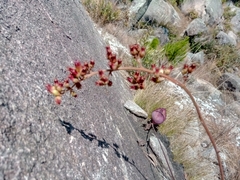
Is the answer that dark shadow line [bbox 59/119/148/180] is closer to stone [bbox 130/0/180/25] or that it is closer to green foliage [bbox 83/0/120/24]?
green foliage [bbox 83/0/120/24]

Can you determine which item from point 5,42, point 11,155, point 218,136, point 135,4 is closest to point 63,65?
point 5,42

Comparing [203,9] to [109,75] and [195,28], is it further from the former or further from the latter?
[109,75]

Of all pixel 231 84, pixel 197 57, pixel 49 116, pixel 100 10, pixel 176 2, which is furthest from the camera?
pixel 176 2

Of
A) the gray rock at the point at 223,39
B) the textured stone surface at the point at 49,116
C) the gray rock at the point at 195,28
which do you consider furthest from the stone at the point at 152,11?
the textured stone surface at the point at 49,116

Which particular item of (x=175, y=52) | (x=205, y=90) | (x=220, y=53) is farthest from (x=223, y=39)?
(x=205, y=90)

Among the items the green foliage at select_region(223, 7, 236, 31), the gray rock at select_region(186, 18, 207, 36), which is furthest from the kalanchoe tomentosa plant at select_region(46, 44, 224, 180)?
the green foliage at select_region(223, 7, 236, 31)

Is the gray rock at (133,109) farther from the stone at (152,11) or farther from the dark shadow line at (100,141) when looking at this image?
the stone at (152,11)

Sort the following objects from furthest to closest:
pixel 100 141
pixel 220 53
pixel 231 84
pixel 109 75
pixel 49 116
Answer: pixel 220 53, pixel 231 84, pixel 100 141, pixel 49 116, pixel 109 75
